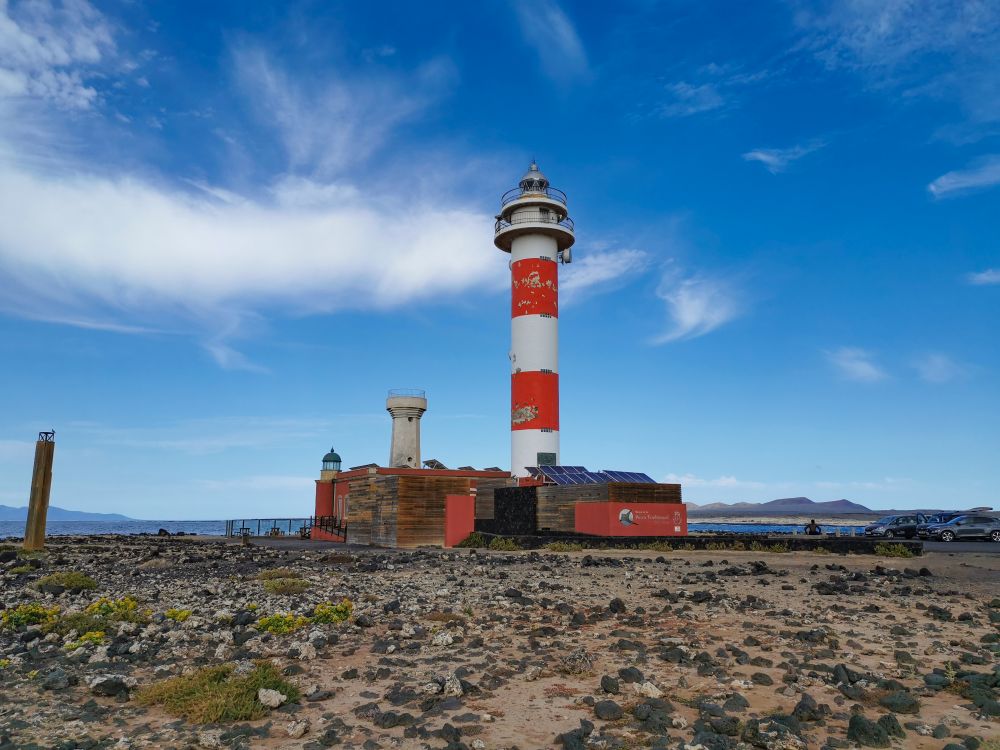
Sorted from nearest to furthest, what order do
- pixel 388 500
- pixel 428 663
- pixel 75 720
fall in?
pixel 75 720 → pixel 428 663 → pixel 388 500

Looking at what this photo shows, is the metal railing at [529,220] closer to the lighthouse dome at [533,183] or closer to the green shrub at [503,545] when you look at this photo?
the lighthouse dome at [533,183]

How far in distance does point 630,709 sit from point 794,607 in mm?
7057

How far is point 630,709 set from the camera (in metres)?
7.42

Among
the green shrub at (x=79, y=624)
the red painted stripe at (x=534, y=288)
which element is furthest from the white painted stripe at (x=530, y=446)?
the green shrub at (x=79, y=624)

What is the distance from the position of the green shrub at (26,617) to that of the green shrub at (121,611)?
2.16 feet

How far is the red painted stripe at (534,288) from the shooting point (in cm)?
4125

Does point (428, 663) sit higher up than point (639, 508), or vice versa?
point (639, 508)

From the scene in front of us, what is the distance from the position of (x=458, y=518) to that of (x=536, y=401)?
8.26 metres

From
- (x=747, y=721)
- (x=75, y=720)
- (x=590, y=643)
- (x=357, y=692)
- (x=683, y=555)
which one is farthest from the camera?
(x=683, y=555)

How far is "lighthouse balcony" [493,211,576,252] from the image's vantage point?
42625 millimetres

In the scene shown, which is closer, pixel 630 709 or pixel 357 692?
pixel 630 709

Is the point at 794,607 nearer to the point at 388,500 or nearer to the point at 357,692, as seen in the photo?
the point at 357,692

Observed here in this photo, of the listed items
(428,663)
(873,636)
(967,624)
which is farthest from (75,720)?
(967,624)

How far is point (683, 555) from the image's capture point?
82.5 ft
